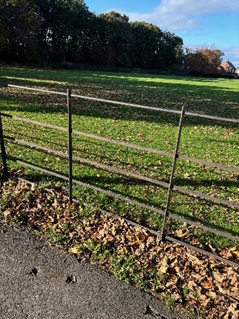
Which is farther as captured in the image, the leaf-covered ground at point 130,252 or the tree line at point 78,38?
the tree line at point 78,38

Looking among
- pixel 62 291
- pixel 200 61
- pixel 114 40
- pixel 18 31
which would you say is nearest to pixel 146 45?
pixel 114 40

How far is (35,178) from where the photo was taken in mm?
4789

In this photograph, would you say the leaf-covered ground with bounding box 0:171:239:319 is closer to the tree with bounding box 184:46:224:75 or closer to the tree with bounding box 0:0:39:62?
the tree with bounding box 0:0:39:62

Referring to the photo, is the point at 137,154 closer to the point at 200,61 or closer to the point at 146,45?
the point at 146,45

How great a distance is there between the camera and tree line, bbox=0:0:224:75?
4097 cm

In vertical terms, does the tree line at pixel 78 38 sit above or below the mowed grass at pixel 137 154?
above

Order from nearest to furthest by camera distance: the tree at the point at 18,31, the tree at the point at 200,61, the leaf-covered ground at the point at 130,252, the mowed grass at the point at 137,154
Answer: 1. the leaf-covered ground at the point at 130,252
2. the mowed grass at the point at 137,154
3. the tree at the point at 18,31
4. the tree at the point at 200,61

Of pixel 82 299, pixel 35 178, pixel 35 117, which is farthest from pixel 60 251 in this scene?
pixel 35 117

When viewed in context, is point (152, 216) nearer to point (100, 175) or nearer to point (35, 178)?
point (100, 175)

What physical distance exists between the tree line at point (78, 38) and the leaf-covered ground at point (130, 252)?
135ft

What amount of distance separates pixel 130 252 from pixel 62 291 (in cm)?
91

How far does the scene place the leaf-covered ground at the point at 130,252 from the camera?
2688mm

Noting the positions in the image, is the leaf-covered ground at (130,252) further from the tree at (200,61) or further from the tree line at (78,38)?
the tree at (200,61)

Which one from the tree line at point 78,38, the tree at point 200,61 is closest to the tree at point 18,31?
the tree line at point 78,38
